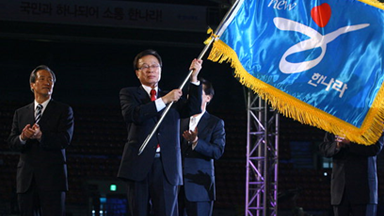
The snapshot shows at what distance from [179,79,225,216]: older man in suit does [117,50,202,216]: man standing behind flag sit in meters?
0.62

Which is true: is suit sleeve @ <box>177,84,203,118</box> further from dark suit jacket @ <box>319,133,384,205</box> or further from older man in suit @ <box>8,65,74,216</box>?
dark suit jacket @ <box>319,133,384,205</box>

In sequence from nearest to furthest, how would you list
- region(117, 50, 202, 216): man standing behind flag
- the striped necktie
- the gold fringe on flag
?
the gold fringe on flag < region(117, 50, 202, 216): man standing behind flag < the striped necktie

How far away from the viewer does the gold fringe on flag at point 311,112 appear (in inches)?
117

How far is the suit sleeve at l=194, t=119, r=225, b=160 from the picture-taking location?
407 centimetres

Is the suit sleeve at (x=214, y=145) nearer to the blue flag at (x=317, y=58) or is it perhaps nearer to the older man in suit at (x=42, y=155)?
the blue flag at (x=317, y=58)

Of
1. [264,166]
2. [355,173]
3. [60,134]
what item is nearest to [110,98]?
[264,166]

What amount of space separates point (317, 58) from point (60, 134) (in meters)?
1.87

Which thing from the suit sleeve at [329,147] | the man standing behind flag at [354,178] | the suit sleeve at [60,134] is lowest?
the man standing behind flag at [354,178]

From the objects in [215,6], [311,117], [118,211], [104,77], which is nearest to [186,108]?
[311,117]

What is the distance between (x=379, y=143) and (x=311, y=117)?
3.62 ft

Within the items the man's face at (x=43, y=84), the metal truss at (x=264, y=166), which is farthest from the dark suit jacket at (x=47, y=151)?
the metal truss at (x=264, y=166)

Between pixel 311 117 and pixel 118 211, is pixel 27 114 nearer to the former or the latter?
pixel 311 117

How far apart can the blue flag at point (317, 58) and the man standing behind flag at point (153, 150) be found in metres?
0.39

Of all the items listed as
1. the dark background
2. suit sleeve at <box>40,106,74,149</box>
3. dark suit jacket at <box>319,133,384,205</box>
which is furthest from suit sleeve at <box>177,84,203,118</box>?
the dark background
